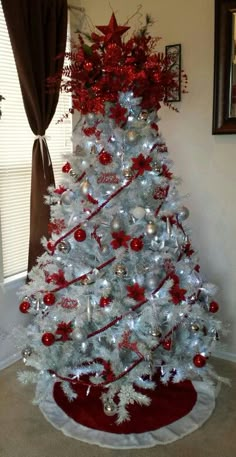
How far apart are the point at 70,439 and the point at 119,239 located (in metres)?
0.95

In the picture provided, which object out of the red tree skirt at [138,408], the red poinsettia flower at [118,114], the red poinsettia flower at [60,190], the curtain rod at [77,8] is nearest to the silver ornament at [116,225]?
the red poinsettia flower at [60,190]

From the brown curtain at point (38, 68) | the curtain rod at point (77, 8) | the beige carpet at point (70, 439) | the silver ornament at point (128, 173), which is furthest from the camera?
the curtain rod at point (77, 8)

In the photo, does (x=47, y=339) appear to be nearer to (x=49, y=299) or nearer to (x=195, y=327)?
(x=49, y=299)

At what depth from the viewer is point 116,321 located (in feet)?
6.11

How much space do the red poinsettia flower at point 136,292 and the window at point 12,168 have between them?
99 centimetres

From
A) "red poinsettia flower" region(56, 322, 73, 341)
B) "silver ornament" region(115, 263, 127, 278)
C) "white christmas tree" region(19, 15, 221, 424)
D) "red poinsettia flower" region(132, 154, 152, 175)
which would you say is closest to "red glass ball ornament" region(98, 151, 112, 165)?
"white christmas tree" region(19, 15, 221, 424)

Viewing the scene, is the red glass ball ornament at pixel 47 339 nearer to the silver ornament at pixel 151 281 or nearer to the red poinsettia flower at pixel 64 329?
the red poinsettia flower at pixel 64 329

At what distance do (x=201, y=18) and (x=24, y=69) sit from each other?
1.09m

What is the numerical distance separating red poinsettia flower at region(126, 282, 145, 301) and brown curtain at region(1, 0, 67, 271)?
0.93m

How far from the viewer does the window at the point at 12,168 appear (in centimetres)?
238

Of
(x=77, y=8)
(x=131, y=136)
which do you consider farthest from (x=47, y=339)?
(x=77, y=8)

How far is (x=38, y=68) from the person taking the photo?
243 centimetres

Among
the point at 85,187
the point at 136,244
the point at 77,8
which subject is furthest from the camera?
the point at 77,8

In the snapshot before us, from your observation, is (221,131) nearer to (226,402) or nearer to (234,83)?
(234,83)
